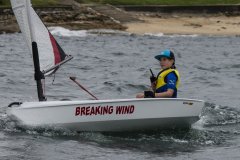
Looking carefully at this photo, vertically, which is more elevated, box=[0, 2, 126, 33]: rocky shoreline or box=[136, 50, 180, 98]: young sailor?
box=[136, 50, 180, 98]: young sailor

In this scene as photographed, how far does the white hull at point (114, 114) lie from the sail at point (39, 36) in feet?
3.77

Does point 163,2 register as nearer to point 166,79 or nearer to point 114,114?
point 166,79

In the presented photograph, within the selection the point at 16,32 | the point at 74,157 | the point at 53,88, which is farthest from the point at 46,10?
the point at 74,157

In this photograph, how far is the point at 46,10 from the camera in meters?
46.6

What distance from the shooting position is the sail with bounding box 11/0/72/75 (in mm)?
14359

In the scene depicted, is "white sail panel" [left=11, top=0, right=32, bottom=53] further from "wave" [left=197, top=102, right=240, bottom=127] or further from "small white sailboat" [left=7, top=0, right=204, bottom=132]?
"wave" [left=197, top=102, right=240, bottom=127]

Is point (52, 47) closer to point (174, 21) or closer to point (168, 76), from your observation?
point (168, 76)

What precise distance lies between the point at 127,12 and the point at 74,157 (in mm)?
38014

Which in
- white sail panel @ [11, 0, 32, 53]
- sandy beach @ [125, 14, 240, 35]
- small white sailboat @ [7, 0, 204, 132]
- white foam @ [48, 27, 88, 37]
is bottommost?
sandy beach @ [125, 14, 240, 35]

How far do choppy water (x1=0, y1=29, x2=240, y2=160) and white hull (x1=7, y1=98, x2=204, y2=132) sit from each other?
210 millimetres

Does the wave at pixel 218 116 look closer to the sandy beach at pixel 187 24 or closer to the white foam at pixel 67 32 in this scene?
the white foam at pixel 67 32

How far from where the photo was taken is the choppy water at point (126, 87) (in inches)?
505

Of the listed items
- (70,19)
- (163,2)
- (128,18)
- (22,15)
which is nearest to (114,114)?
(22,15)

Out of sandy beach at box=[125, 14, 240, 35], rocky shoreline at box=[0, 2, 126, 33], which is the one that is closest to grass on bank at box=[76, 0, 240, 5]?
sandy beach at box=[125, 14, 240, 35]
